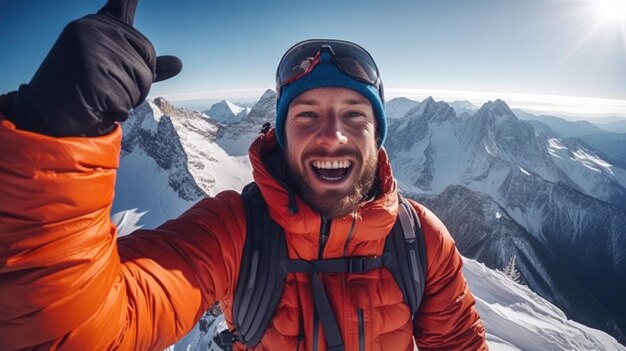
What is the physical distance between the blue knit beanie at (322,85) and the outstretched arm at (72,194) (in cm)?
182

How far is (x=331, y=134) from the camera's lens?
3.13 metres

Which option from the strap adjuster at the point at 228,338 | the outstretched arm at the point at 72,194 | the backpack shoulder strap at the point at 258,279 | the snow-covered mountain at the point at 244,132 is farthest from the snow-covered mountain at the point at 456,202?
the outstretched arm at the point at 72,194

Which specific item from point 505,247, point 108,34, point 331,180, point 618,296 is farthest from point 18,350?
point 618,296

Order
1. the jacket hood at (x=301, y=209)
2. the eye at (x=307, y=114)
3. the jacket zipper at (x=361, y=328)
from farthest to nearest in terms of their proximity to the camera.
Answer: the eye at (x=307, y=114) → the jacket hood at (x=301, y=209) → the jacket zipper at (x=361, y=328)

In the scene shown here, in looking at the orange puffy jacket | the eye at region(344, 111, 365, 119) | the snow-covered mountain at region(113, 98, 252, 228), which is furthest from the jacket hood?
the snow-covered mountain at region(113, 98, 252, 228)

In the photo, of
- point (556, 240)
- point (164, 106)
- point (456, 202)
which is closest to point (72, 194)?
point (456, 202)

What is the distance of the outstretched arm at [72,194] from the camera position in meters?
1.41

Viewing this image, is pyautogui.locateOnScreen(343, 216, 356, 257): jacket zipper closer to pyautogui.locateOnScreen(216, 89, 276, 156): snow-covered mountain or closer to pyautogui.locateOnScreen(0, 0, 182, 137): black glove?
pyautogui.locateOnScreen(0, 0, 182, 137): black glove

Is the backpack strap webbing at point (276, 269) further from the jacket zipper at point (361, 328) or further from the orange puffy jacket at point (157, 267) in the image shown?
the jacket zipper at point (361, 328)

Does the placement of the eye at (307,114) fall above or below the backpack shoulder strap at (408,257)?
above

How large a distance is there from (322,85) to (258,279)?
2182 mm

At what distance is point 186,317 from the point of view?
233cm

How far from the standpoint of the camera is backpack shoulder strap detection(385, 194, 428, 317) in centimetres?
316

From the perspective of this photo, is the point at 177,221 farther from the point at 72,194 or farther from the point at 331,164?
the point at 331,164
